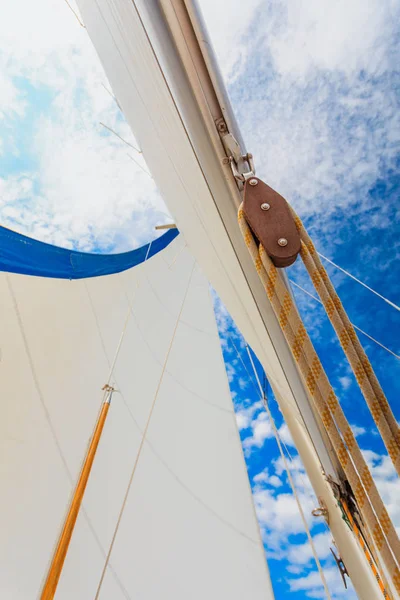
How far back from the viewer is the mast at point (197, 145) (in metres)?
1.45

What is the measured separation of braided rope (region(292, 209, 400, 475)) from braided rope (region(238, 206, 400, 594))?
7cm

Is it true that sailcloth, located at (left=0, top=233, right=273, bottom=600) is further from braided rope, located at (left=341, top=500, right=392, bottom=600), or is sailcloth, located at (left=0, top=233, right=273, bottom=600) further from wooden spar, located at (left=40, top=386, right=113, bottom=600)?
braided rope, located at (left=341, top=500, right=392, bottom=600)

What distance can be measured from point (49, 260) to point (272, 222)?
7.38ft

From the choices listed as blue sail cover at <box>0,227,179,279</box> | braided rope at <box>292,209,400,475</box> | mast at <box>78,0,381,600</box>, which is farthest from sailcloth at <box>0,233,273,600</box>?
braided rope at <box>292,209,400,475</box>

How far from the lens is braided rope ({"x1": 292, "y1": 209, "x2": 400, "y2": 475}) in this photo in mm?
843

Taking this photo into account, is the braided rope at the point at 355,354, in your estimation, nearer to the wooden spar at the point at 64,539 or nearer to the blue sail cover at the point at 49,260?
the wooden spar at the point at 64,539

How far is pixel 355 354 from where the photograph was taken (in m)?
0.92

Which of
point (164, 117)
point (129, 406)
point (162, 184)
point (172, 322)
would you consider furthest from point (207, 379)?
point (164, 117)

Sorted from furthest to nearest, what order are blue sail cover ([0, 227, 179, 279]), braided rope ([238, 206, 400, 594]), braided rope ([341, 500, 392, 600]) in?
blue sail cover ([0, 227, 179, 279]), braided rope ([341, 500, 392, 600]), braided rope ([238, 206, 400, 594])

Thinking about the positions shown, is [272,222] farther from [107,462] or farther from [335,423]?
[107,462]

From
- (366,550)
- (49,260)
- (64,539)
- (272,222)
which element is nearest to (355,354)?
(272,222)

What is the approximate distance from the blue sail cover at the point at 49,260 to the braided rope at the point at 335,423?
197 centimetres

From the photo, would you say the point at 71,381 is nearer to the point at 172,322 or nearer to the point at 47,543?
the point at 47,543

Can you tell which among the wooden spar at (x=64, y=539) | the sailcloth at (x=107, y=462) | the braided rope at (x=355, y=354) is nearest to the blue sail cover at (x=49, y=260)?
the sailcloth at (x=107, y=462)
